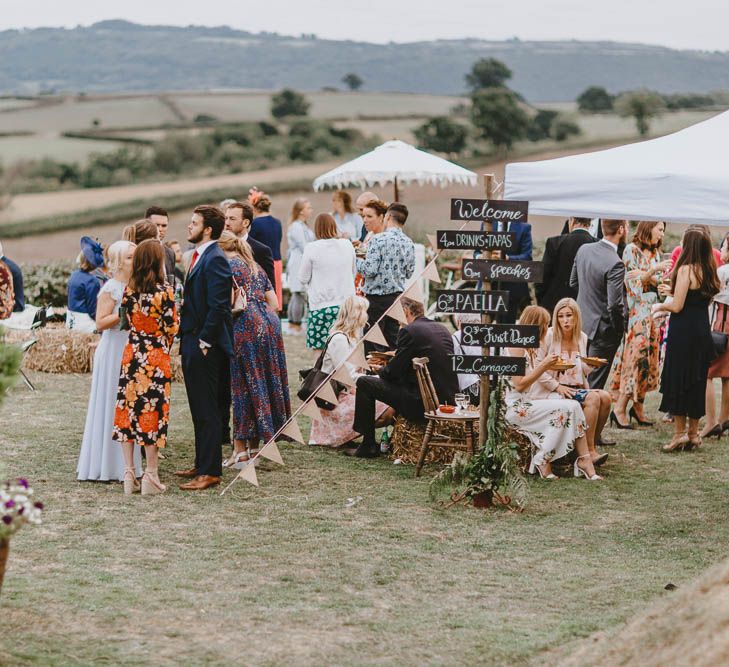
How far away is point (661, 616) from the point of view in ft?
14.1

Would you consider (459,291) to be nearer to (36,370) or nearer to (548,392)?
(548,392)

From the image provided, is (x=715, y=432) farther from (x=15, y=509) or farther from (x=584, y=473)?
(x=15, y=509)

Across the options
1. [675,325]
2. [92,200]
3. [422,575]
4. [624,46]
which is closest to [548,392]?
[675,325]

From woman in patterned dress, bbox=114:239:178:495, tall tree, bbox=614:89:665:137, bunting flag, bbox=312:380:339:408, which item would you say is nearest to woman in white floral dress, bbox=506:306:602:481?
bunting flag, bbox=312:380:339:408

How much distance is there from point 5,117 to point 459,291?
80.1ft

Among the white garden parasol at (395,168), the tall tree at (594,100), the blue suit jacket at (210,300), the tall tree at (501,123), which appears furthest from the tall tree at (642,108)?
the blue suit jacket at (210,300)

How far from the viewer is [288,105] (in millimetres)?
36344

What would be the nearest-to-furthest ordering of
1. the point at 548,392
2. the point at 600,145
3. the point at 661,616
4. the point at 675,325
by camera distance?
the point at 661,616, the point at 548,392, the point at 675,325, the point at 600,145

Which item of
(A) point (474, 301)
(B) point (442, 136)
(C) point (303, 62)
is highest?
(C) point (303, 62)

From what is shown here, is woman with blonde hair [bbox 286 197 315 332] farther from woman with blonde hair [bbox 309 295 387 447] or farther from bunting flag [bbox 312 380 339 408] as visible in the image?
bunting flag [bbox 312 380 339 408]

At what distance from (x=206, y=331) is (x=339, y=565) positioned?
214 cm

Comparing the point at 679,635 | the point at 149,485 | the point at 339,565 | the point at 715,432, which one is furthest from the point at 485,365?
the point at 715,432

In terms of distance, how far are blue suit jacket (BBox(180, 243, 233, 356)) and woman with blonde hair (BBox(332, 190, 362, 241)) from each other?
19.4ft

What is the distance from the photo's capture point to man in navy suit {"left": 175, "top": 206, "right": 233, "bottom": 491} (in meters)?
7.80
